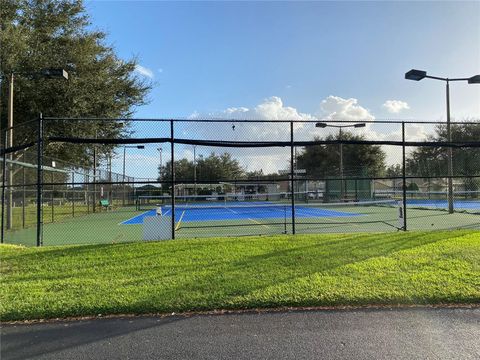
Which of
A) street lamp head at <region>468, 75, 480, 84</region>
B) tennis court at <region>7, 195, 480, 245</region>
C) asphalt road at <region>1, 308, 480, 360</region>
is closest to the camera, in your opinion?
asphalt road at <region>1, 308, 480, 360</region>

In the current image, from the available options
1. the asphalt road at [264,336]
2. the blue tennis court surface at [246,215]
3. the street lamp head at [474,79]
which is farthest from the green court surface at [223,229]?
the asphalt road at [264,336]

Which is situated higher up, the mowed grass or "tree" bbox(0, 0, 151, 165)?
"tree" bbox(0, 0, 151, 165)

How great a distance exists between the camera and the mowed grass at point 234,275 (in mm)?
5348

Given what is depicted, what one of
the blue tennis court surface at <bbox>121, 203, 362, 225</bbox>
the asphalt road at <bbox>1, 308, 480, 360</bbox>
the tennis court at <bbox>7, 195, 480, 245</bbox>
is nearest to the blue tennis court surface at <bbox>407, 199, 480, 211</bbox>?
the tennis court at <bbox>7, 195, 480, 245</bbox>

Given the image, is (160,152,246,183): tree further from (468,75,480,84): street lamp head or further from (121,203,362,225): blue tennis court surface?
(468,75,480,84): street lamp head

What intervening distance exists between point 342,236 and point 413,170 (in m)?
19.8

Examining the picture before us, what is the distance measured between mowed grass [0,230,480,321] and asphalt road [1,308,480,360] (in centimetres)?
38

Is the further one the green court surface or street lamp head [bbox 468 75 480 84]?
street lamp head [bbox 468 75 480 84]

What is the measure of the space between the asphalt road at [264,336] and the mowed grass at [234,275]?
1.23ft

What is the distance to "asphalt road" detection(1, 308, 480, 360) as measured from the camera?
3947mm

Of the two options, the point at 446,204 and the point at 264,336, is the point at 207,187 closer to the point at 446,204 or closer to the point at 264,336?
the point at 446,204

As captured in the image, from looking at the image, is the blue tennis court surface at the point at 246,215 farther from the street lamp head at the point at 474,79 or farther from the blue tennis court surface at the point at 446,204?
the street lamp head at the point at 474,79

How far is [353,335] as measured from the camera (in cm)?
436

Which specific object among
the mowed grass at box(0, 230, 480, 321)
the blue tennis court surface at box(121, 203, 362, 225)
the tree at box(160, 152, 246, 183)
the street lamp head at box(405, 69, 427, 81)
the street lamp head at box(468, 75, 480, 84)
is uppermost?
the street lamp head at box(468, 75, 480, 84)
